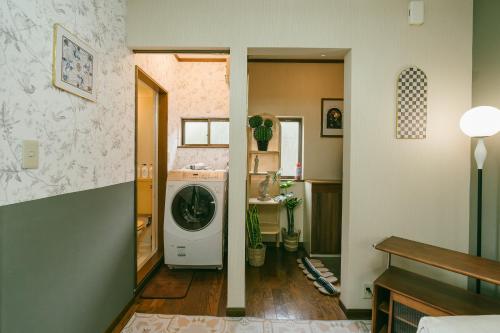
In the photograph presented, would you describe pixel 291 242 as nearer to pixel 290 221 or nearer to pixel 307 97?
pixel 290 221

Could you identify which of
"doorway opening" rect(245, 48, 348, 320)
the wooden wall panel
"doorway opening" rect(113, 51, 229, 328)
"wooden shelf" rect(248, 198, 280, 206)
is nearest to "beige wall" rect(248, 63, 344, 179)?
"doorway opening" rect(245, 48, 348, 320)

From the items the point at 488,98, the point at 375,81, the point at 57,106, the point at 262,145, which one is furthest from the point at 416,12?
the point at 57,106

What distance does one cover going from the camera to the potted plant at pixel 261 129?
3.05 meters

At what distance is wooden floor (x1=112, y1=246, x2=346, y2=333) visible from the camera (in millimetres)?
2000

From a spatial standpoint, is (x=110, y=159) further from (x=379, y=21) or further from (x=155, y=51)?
(x=379, y=21)

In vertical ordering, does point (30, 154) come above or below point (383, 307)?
above

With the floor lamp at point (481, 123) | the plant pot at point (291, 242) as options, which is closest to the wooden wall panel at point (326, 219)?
the plant pot at point (291, 242)

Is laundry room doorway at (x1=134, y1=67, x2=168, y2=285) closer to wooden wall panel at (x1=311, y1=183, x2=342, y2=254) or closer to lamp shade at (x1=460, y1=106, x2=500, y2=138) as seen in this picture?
wooden wall panel at (x1=311, y1=183, x2=342, y2=254)

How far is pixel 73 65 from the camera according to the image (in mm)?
1349

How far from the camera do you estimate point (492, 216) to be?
178 centimetres

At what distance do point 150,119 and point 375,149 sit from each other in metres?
2.71

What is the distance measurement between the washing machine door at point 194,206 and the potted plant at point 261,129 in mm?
968

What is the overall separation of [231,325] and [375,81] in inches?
88.7

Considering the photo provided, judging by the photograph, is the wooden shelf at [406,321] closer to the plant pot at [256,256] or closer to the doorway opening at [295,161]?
the doorway opening at [295,161]
